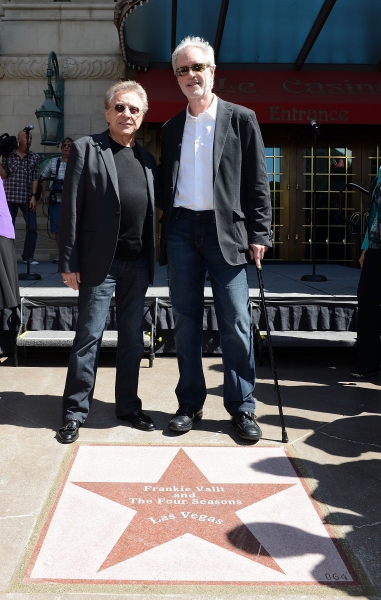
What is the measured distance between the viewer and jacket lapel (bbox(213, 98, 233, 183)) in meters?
3.54

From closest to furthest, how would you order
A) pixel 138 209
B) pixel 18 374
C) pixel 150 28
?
pixel 138 209 → pixel 18 374 → pixel 150 28

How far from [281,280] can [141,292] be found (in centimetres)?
414

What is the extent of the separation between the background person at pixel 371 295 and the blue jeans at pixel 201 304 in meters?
1.57

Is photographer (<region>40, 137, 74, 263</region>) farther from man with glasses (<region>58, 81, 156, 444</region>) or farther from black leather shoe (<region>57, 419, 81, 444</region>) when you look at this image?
black leather shoe (<region>57, 419, 81, 444</region>)

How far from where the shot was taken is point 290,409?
4297 mm

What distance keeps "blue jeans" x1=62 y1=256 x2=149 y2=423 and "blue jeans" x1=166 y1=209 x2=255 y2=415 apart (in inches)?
9.5

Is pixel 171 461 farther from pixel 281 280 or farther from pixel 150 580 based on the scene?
pixel 281 280

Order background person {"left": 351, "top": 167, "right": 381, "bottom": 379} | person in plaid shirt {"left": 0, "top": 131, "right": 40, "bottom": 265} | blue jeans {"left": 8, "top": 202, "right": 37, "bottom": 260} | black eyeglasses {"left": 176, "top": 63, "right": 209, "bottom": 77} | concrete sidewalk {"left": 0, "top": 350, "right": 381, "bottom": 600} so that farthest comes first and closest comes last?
blue jeans {"left": 8, "top": 202, "right": 37, "bottom": 260} → person in plaid shirt {"left": 0, "top": 131, "right": 40, "bottom": 265} → background person {"left": 351, "top": 167, "right": 381, "bottom": 379} → black eyeglasses {"left": 176, "top": 63, "right": 209, "bottom": 77} → concrete sidewalk {"left": 0, "top": 350, "right": 381, "bottom": 600}

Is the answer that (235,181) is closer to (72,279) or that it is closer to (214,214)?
(214,214)

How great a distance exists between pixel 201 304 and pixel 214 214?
23.3 inches

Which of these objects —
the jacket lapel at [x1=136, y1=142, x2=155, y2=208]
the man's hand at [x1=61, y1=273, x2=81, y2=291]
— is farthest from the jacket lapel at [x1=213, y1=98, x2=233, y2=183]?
the man's hand at [x1=61, y1=273, x2=81, y2=291]

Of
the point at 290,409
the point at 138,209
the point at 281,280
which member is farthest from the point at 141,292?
the point at 281,280

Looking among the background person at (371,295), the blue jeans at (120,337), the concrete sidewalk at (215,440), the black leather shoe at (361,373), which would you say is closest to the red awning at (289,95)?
the concrete sidewalk at (215,440)

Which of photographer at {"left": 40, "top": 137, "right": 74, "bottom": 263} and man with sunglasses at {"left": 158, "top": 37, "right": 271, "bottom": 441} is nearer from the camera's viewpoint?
man with sunglasses at {"left": 158, "top": 37, "right": 271, "bottom": 441}
